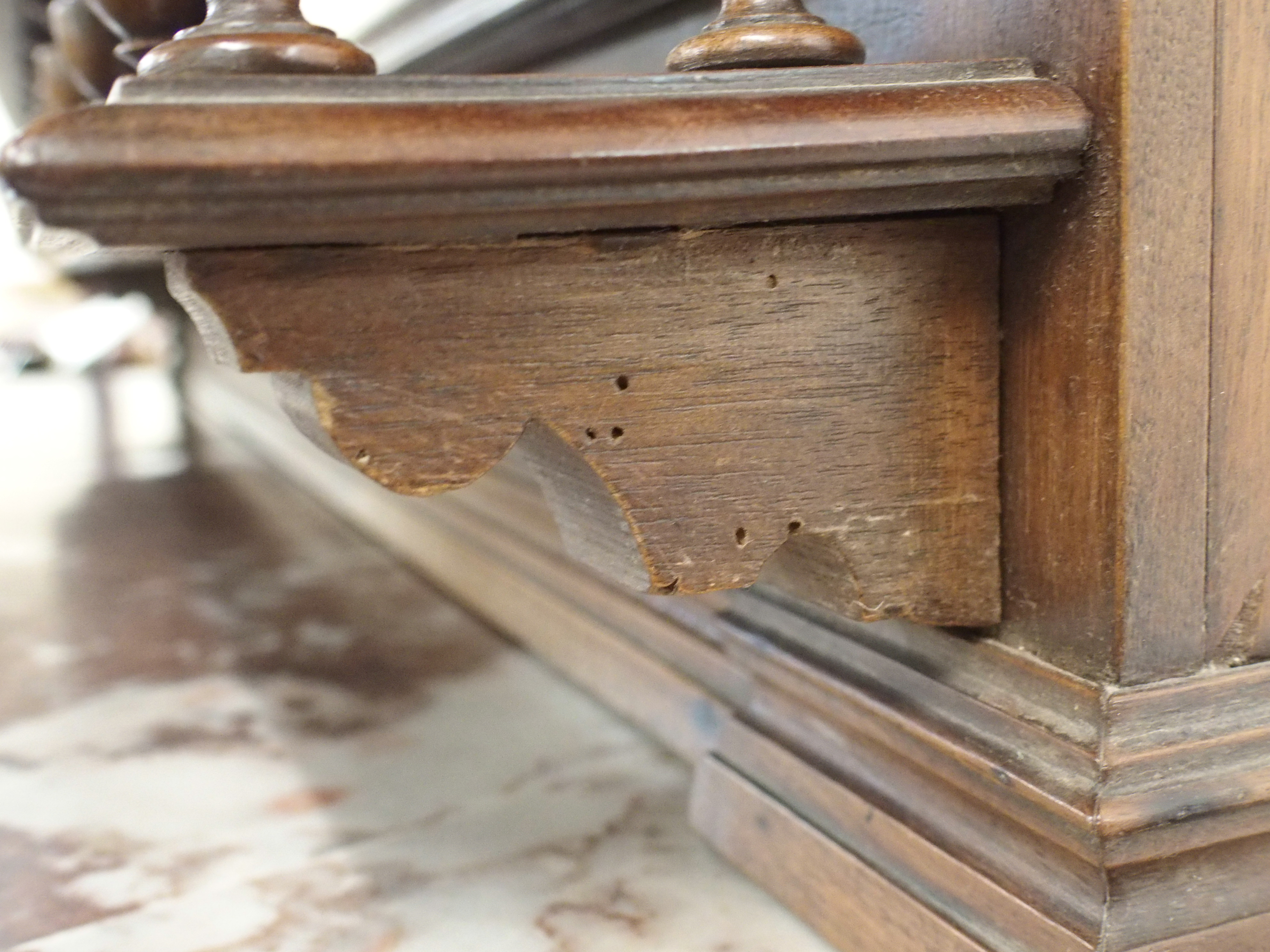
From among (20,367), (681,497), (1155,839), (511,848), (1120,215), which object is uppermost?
(1120,215)

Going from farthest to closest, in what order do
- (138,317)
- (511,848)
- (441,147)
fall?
(138,317) < (511,848) < (441,147)

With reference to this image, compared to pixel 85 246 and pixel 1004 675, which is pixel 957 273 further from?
pixel 85 246

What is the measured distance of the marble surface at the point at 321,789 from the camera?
2.28 ft

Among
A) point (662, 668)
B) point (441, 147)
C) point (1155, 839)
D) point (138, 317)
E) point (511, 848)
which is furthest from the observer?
point (138, 317)

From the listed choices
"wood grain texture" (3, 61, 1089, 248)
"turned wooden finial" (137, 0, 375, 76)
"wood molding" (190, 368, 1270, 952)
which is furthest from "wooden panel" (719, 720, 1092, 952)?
"turned wooden finial" (137, 0, 375, 76)

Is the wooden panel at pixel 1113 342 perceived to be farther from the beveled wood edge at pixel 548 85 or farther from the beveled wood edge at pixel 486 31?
the beveled wood edge at pixel 486 31

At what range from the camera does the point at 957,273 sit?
0.58 metres

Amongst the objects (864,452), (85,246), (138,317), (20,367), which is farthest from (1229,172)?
(20,367)

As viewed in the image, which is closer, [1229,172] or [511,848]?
[1229,172]

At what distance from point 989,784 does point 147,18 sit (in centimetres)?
64

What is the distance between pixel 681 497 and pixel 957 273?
0.59 ft

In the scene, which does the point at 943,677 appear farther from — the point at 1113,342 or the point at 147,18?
the point at 147,18

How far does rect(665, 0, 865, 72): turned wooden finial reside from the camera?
21.2 inches

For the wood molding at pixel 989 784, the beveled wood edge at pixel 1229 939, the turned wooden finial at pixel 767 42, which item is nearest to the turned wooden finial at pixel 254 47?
the turned wooden finial at pixel 767 42
